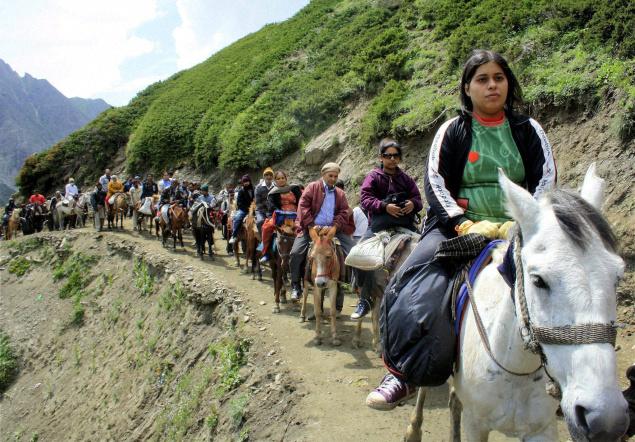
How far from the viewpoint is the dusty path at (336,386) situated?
502 cm

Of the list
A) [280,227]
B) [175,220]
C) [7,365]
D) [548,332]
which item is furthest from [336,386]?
[7,365]

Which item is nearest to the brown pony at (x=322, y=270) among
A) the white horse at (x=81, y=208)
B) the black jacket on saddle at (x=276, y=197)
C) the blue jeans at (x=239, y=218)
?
the black jacket on saddle at (x=276, y=197)

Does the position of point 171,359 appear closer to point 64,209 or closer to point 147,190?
point 147,190

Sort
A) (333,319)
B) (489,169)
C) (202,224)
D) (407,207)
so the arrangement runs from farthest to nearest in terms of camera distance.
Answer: (202,224) → (333,319) → (407,207) → (489,169)

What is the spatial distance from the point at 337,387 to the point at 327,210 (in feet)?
10.3

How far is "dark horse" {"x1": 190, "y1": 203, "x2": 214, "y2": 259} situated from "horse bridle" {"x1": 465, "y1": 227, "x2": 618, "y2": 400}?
1335cm

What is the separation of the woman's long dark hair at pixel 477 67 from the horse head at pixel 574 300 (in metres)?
1.19

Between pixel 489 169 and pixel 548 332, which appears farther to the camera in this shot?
pixel 489 169

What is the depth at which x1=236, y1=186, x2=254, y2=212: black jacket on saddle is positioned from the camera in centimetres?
1276

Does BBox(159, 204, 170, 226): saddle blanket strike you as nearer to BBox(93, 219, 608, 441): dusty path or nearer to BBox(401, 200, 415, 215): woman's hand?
BBox(93, 219, 608, 441): dusty path

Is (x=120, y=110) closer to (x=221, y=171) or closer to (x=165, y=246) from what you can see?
(x=221, y=171)

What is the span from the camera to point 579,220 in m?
1.90

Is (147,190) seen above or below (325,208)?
above

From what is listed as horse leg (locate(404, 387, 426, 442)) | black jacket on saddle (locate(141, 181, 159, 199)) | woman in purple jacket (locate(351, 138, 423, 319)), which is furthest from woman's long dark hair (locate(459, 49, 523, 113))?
black jacket on saddle (locate(141, 181, 159, 199))
